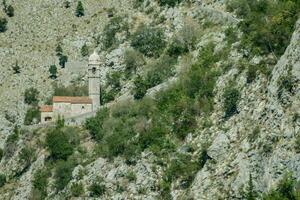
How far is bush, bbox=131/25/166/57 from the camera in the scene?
122000 millimetres

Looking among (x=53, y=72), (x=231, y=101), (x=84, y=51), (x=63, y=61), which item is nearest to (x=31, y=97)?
(x=53, y=72)

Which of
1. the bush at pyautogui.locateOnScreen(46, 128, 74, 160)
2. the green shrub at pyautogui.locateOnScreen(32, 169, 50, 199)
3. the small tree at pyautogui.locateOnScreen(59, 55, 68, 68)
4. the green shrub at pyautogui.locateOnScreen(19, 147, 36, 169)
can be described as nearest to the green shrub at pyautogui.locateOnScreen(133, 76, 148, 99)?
the bush at pyautogui.locateOnScreen(46, 128, 74, 160)

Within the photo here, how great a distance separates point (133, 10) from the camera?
134625 millimetres

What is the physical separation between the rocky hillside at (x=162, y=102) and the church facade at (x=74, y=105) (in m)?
2.06

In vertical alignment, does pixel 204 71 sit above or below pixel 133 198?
above

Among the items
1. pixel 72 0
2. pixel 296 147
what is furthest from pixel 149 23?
pixel 296 147

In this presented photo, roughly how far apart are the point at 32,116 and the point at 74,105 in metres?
9.50

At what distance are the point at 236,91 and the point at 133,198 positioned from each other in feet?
45.6

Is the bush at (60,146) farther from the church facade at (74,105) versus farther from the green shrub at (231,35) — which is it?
the green shrub at (231,35)

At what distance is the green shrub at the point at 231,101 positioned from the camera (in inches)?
3578

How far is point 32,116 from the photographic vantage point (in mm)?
124000

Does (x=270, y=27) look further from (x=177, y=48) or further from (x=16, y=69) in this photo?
(x=16, y=69)

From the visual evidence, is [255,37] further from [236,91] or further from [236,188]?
[236,188]

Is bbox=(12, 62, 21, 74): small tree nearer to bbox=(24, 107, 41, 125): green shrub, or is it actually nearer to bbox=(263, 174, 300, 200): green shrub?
bbox=(24, 107, 41, 125): green shrub
